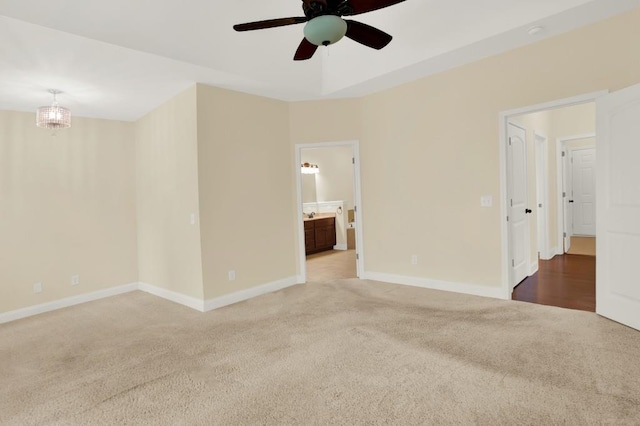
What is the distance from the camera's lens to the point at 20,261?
4.19 m

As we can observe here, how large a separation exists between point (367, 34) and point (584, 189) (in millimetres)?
7960

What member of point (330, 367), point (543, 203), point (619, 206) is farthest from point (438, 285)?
point (543, 203)

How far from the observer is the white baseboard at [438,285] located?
3891mm

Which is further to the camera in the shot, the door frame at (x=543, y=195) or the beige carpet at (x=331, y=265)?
the door frame at (x=543, y=195)

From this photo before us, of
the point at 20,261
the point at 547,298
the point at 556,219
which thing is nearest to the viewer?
the point at 547,298

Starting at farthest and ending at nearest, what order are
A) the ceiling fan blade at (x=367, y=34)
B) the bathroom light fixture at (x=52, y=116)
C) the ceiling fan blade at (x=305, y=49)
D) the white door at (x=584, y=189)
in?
the white door at (x=584, y=189), the bathroom light fixture at (x=52, y=116), the ceiling fan blade at (x=305, y=49), the ceiling fan blade at (x=367, y=34)

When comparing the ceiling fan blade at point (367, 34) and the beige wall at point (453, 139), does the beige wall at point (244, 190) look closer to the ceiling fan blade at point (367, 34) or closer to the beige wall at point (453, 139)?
the beige wall at point (453, 139)

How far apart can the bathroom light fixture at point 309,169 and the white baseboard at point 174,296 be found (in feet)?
14.9

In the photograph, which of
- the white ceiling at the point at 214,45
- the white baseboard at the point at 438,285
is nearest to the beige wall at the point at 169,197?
the white ceiling at the point at 214,45

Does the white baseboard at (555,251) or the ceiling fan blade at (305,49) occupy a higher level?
the ceiling fan blade at (305,49)

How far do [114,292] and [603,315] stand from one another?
231 inches

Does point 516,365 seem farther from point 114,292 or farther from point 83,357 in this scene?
point 114,292

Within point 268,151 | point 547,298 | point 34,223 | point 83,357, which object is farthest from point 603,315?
point 34,223

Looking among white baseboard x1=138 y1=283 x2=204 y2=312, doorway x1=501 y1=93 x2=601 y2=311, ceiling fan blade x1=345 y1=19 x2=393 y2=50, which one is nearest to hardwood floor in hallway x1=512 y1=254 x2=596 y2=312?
doorway x1=501 y1=93 x2=601 y2=311
